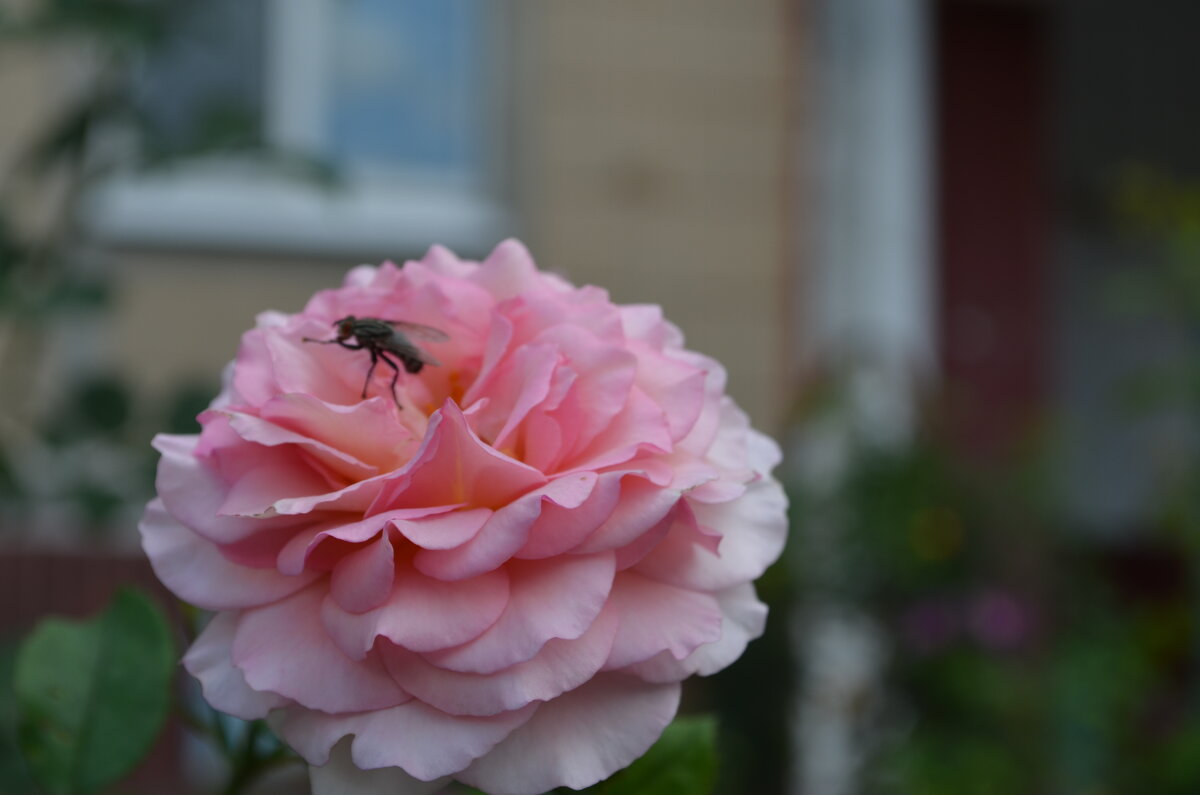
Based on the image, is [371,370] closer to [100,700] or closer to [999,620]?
[100,700]

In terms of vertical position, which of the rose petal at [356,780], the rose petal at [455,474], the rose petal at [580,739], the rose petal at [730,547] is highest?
the rose petal at [455,474]

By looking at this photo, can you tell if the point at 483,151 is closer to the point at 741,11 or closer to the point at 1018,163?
the point at 741,11

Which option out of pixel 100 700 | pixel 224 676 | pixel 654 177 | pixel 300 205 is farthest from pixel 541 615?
pixel 654 177

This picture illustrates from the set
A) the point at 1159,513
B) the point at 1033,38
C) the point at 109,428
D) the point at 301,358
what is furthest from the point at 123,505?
the point at 1033,38

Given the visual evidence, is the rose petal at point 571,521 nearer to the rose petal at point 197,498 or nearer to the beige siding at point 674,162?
the rose petal at point 197,498

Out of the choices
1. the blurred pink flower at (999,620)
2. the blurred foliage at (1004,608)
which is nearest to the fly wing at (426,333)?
the blurred foliage at (1004,608)
